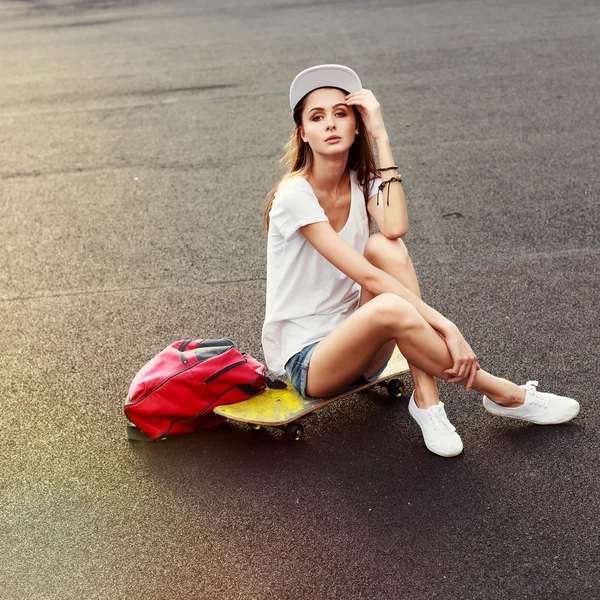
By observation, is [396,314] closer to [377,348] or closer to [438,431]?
[377,348]

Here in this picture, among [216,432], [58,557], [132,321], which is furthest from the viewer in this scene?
[132,321]

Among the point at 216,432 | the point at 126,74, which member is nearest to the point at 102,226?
the point at 216,432

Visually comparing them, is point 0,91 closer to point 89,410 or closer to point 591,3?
point 89,410

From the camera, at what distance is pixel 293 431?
3.38m

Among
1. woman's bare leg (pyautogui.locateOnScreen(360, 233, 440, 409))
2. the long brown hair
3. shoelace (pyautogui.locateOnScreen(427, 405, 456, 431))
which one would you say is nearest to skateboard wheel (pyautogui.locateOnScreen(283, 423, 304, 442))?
woman's bare leg (pyautogui.locateOnScreen(360, 233, 440, 409))

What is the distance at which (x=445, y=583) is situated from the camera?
269 centimetres

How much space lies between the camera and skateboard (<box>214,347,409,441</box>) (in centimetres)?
330

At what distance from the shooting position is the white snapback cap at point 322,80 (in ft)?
10.6

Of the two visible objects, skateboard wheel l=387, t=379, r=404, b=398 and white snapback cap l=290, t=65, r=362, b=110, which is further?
skateboard wheel l=387, t=379, r=404, b=398

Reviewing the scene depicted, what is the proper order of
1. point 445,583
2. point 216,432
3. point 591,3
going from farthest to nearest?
point 591,3
point 216,432
point 445,583

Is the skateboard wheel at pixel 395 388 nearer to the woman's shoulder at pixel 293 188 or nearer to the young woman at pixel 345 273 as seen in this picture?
the young woman at pixel 345 273

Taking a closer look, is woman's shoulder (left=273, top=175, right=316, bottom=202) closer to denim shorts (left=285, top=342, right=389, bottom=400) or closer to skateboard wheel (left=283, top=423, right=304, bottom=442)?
denim shorts (left=285, top=342, right=389, bottom=400)

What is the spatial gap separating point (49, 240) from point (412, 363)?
10.4 feet

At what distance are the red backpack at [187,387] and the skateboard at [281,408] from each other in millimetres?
46
